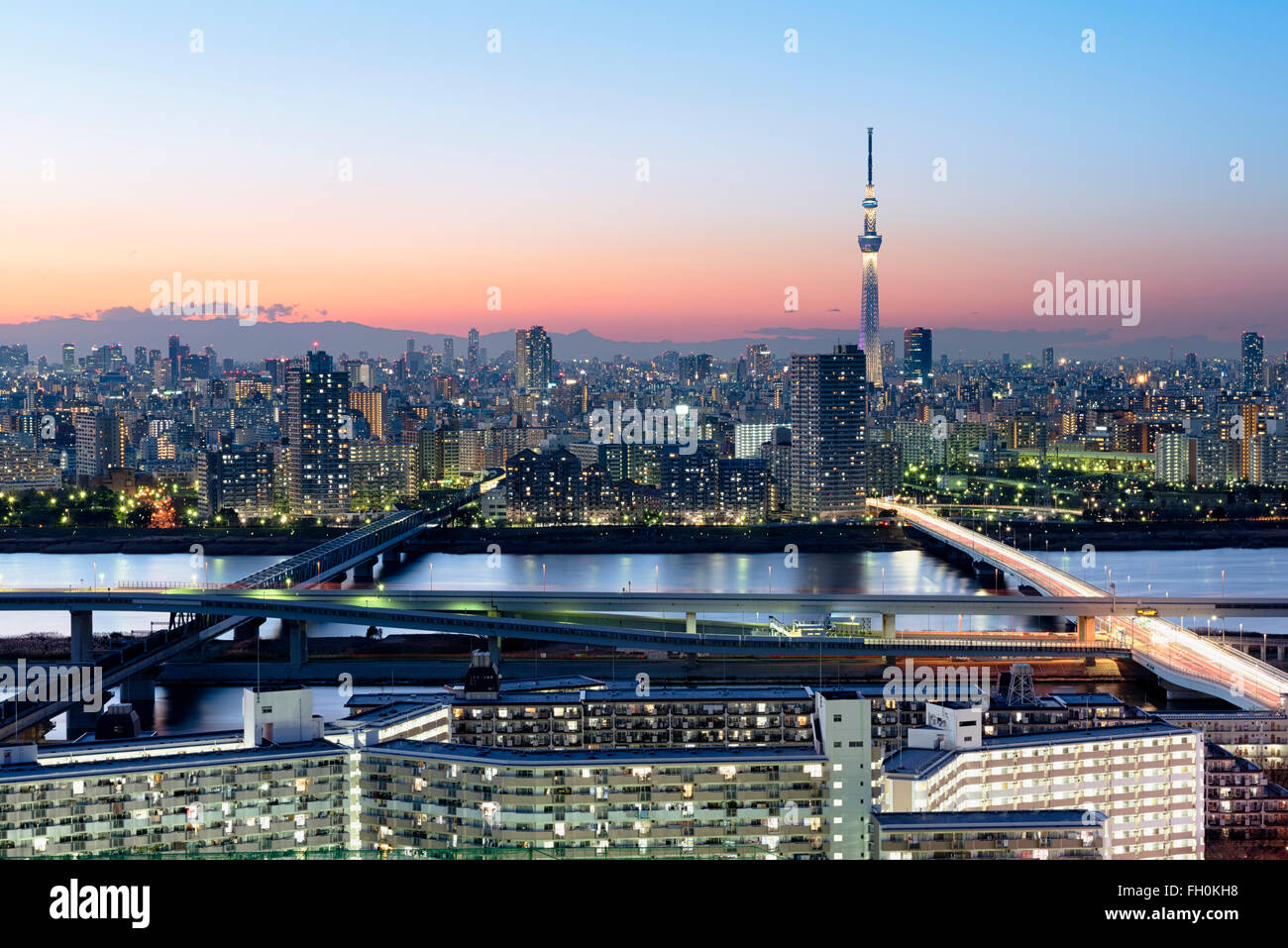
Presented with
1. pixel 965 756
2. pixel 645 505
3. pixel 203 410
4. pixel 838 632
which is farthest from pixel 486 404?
pixel 965 756

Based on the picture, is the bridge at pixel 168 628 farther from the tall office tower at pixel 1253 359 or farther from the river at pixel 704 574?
the tall office tower at pixel 1253 359

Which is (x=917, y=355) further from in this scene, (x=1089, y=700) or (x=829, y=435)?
(x=1089, y=700)

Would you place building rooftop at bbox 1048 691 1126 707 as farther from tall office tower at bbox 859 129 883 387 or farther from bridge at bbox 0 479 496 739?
tall office tower at bbox 859 129 883 387

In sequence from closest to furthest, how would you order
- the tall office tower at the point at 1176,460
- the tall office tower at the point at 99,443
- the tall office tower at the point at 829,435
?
the tall office tower at the point at 829,435 < the tall office tower at the point at 1176,460 < the tall office tower at the point at 99,443

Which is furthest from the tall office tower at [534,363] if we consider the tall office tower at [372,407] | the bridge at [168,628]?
the bridge at [168,628]

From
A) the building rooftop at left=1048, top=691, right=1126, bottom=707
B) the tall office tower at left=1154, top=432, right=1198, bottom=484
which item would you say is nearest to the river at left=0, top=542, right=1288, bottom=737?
the building rooftop at left=1048, top=691, right=1126, bottom=707
